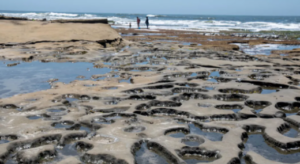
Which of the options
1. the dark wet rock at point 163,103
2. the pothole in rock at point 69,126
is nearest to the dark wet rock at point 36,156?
the pothole in rock at point 69,126

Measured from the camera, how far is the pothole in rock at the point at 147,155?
261 centimetres

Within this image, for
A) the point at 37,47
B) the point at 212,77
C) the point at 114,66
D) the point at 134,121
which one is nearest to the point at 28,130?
the point at 134,121

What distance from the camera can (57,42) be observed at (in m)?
10.2

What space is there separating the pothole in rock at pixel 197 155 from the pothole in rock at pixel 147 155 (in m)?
0.15

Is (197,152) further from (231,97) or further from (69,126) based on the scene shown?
(231,97)

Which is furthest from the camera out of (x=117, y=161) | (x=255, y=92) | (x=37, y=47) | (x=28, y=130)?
(x=37, y=47)

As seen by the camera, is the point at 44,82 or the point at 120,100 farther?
the point at 44,82

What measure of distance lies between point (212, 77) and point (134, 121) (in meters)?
2.91

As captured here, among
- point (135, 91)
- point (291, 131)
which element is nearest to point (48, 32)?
point (135, 91)

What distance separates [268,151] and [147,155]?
1.07 meters

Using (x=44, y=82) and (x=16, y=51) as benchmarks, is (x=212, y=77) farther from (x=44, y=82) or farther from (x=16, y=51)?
(x=16, y=51)

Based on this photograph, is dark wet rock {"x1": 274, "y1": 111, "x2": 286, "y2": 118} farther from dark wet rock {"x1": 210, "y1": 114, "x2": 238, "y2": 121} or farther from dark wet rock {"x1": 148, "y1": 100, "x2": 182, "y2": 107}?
dark wet rock {"x1": 148, "y1": 100, "x2": 182, "y2": 107}

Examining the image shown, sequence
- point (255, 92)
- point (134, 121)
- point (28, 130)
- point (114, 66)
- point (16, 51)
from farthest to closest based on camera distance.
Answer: point (16, 51) < point (114, 66) < point (255, 92) < point (134, 121) < point (28, 130)

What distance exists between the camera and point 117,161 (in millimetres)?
2492
